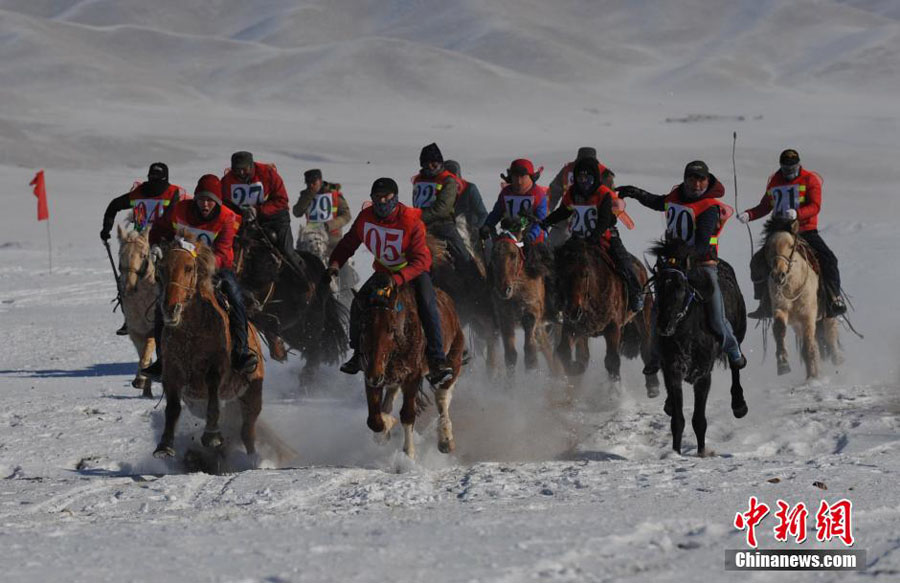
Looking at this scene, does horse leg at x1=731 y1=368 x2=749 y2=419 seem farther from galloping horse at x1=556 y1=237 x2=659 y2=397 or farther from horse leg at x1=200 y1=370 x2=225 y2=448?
horse leg at x1=200 y1=370 x2=225 y2=448

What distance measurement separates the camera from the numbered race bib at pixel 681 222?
1139 centimetres

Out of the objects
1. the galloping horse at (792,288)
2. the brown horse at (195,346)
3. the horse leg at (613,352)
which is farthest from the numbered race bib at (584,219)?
the brown horse at (195,346)

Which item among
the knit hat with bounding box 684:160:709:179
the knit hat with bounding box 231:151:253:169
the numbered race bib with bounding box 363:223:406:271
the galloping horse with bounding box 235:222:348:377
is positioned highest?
the knit hat with bounding box 231:151:253:169

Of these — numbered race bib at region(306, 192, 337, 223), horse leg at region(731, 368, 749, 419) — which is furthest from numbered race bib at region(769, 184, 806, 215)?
numbered race bib at region(306, 192, 337, 223)

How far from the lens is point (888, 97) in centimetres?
8475

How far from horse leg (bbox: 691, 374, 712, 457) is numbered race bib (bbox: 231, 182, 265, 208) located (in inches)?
200

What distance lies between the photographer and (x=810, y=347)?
14.9 m

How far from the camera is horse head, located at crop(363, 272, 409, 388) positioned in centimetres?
1022

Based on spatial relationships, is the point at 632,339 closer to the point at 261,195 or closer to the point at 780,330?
the point at 780,330

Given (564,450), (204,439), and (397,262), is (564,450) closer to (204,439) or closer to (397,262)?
(397,262)

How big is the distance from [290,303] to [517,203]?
2848mm

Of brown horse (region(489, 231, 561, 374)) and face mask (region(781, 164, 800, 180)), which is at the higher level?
face mask (region(781, 164, 800, 180))

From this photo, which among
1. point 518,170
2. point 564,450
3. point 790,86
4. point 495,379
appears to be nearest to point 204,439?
point 564,450

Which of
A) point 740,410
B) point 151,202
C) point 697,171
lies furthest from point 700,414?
point 151,202
